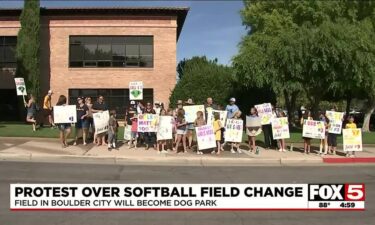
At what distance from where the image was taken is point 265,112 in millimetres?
18000

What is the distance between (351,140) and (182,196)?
46.5 feet

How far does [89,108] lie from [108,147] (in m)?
1.58

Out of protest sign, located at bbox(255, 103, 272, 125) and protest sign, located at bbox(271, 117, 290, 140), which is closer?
protest sign, located at bbox(271, 117, 290, 140)

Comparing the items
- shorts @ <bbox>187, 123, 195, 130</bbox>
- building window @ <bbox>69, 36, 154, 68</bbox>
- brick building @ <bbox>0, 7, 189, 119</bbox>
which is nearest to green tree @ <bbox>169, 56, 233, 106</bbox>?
brick building @ <bbox>0, 7, 189, 119</bbox>

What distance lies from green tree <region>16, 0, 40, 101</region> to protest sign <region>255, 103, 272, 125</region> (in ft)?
61.2

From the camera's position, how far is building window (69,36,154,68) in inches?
1346

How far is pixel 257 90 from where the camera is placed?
30391 mm

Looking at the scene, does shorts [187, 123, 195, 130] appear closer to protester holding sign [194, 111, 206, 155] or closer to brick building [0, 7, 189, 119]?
protester holding sign [194, 111, 206, 155]

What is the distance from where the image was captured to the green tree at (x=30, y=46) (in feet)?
106

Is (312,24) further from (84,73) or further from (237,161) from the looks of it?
(237,161)

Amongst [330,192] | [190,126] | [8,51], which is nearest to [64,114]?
[190,126]

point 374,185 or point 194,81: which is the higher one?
point 194,81

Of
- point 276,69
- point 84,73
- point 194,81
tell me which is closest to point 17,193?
point 276,69

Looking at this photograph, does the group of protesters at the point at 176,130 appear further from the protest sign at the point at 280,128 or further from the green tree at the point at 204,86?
the green tree at the point at 204,86
